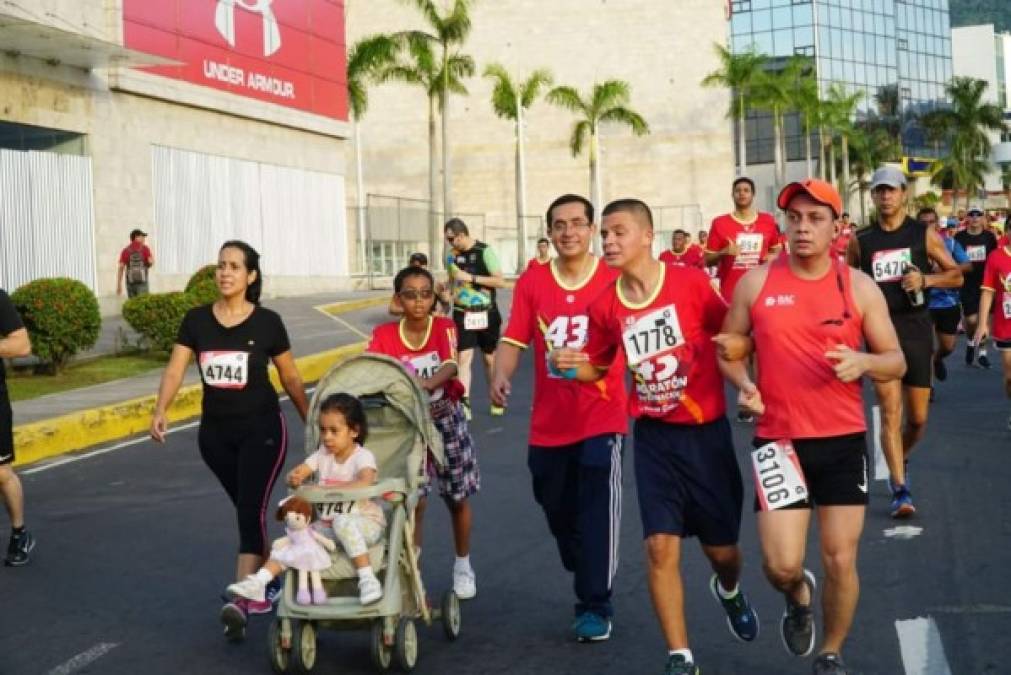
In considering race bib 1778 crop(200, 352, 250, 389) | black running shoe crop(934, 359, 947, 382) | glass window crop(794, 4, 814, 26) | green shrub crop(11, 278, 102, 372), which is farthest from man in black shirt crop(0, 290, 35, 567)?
glass window crop(794, 4, 814, 26)

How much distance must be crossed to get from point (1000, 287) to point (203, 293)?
12537 millimetres

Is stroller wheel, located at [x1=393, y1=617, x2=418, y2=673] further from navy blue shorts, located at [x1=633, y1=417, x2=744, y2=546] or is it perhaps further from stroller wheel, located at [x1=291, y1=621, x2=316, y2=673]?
navy blue shorts, located at [x1=633, y1=417, x2=744, y2=546]

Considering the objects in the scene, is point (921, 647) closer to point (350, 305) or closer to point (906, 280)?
point (906, 280)

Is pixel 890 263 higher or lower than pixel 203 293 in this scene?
lower

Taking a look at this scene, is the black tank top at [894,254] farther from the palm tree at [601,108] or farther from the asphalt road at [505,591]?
the palm tree at [601,108]

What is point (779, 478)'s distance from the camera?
5633mm

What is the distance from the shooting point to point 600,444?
273 inches

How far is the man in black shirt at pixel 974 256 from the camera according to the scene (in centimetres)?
2023

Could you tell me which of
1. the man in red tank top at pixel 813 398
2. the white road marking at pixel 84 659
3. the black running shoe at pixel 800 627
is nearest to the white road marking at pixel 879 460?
the black running shoe at pixel 800 627

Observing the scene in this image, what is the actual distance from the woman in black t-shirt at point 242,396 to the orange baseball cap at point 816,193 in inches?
111

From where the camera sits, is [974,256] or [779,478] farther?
[974,256]

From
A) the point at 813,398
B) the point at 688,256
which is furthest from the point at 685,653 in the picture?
the point at 688,256

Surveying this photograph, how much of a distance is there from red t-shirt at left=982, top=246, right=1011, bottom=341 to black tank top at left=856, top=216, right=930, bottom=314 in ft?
10.5

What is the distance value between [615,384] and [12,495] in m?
4.11
